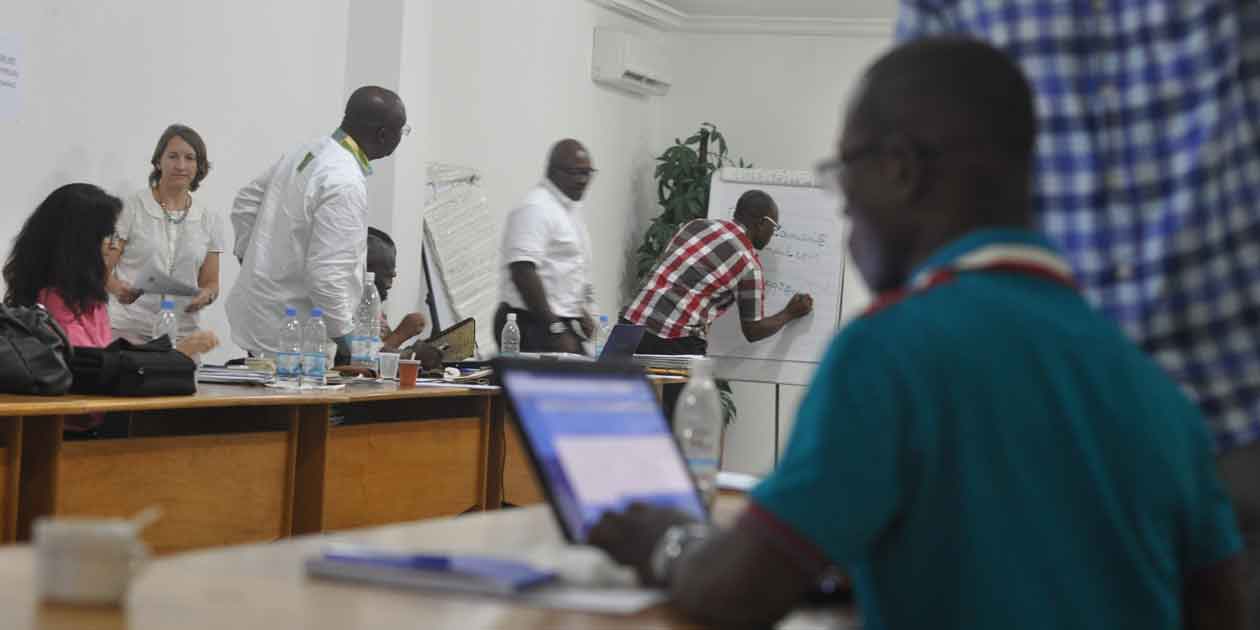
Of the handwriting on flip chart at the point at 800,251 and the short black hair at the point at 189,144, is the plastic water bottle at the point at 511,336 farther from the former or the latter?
the handwriting on flip chart at the point at 800,251

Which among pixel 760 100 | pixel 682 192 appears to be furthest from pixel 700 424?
pixel 760 100

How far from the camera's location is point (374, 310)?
5.52m

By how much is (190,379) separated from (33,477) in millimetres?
489

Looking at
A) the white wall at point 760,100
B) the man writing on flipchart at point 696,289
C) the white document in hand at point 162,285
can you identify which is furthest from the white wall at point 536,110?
the white document in hand at point 162,285

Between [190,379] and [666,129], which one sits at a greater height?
[666,129]

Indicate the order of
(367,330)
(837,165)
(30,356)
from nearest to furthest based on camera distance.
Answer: (837,165) < (30,356) < (367,330)

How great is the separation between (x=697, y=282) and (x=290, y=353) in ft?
10.4

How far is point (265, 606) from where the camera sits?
123 centimetres

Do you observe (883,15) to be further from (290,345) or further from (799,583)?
(799,583)

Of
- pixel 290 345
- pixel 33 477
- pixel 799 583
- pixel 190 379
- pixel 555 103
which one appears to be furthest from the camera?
pixel 555 103

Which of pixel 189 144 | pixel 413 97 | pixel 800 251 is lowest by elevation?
pixel 800 251

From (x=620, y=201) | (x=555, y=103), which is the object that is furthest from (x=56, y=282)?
(x=620, y=201)

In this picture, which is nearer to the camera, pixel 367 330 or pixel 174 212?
pixel 367 330

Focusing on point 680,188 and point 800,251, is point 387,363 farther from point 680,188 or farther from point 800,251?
point 680,188
